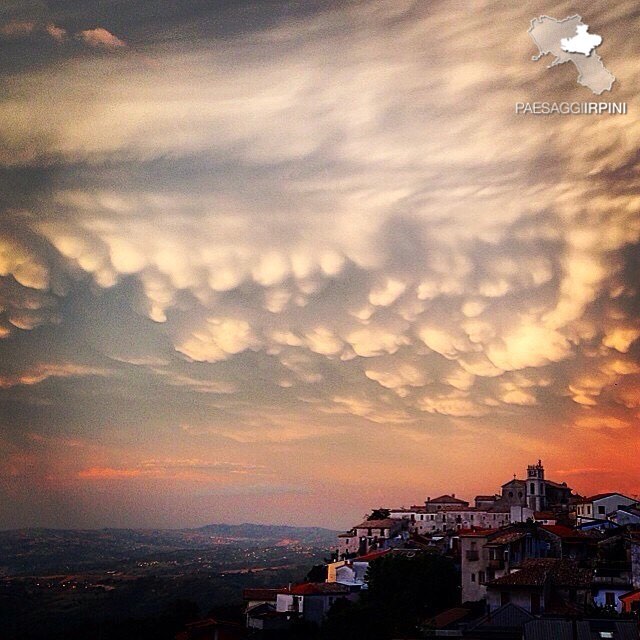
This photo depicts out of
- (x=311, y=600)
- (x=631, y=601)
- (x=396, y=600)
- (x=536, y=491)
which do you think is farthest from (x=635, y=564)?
(x=536, y=491)

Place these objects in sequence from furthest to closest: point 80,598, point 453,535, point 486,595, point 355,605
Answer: point 453,535
point 80,598
point 355,605
point 486,595

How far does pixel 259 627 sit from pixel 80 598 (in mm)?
4200

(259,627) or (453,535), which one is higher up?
(453,535)

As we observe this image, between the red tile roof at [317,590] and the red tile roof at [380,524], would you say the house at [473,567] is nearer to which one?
the red tile roof at [317,590]

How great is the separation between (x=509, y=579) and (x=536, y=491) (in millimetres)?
9896

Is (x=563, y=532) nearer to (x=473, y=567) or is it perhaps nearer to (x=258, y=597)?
(x=473, y=567)

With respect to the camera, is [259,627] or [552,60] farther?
[259,627]

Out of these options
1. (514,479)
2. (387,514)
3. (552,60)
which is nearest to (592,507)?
(514,479)

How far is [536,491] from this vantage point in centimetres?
2044

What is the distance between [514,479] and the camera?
1950cm

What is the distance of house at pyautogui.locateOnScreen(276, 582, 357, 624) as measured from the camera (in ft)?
46.6

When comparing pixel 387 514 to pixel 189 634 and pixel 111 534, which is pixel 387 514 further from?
pixel 189 634

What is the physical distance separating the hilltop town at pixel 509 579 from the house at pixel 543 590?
0.01 metres

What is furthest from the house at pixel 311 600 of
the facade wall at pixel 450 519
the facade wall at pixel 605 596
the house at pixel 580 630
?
the facade wall at pixel 450 519
